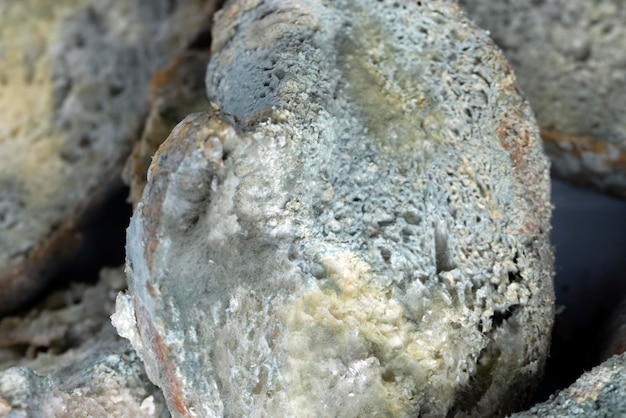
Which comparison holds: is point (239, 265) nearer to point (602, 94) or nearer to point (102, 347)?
point (102, 347)

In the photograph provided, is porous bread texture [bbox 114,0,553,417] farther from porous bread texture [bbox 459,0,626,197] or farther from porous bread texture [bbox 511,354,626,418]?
porous bread texture [bbox 459,0,626,197]

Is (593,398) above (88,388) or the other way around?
above

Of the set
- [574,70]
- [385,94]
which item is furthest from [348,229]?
[574,70]

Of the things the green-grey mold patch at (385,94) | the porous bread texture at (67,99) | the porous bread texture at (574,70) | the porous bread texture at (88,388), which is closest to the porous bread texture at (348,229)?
the green-grey mold patch at (385,94)

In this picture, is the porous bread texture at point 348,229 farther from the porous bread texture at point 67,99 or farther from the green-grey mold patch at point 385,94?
the porous bread texture at point 67,99

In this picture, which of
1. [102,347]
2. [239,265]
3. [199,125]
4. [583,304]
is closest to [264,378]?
[239,265]

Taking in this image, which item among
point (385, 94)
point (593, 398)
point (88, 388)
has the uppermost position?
point (385, 94)

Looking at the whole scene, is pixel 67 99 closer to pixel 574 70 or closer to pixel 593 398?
pixel 574 70
